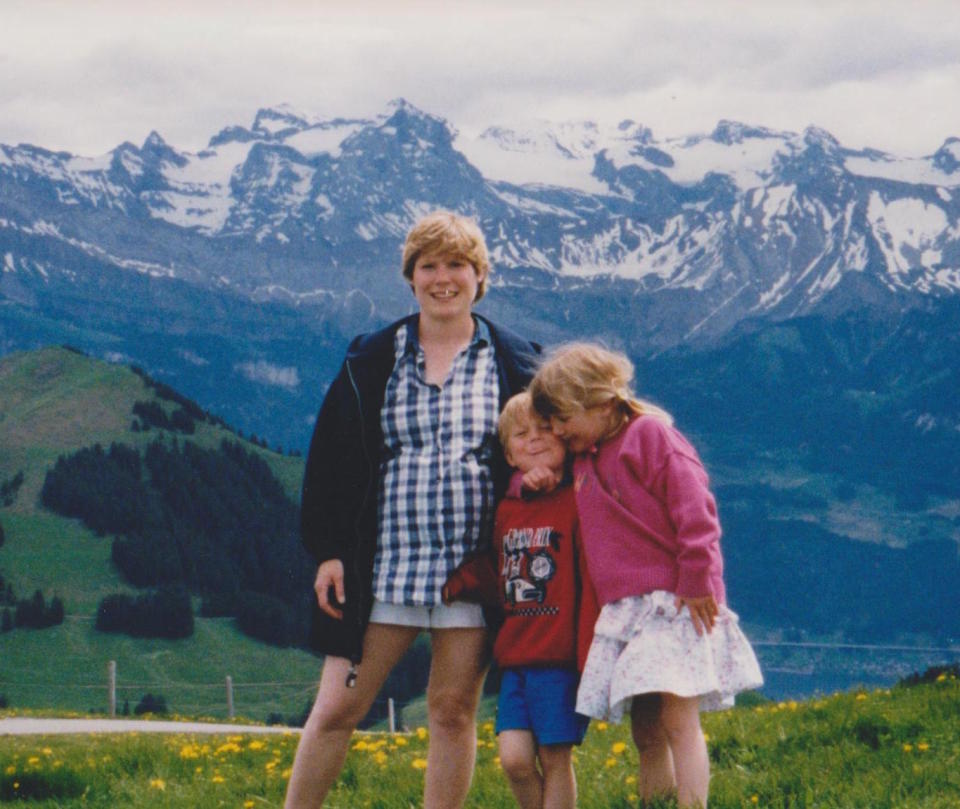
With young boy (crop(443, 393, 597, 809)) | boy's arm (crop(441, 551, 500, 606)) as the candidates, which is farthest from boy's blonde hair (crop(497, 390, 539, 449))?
boy's arm (crop(441, 551, 500, 606))

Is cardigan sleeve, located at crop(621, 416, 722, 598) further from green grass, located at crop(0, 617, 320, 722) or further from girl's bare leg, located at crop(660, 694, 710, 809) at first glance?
green grass, located at crop(0, 617, 320, 722)

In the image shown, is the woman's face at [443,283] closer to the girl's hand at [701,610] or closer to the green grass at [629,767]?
the girl's hand at [701,610]

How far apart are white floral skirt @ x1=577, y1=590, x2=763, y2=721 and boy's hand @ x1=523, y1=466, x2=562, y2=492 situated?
2.11 feet

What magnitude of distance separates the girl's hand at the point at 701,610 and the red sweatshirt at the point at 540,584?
477 mm

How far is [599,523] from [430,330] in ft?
4.66

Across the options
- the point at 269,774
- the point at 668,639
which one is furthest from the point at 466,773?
the point at 269,774

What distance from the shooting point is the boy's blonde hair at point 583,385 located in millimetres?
6457

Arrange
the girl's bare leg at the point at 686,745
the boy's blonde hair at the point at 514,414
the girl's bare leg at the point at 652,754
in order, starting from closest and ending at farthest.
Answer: the girl's bare leg at the point at 686,745 → the girl's bare leg at the point at 652,754 → the boy's blonde hair at the point at 514,414

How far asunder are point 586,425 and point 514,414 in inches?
14.1

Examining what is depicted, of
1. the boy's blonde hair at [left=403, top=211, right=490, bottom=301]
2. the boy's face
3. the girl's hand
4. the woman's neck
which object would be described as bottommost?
the girl's hand

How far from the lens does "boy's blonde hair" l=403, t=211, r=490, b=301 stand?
6.80 m

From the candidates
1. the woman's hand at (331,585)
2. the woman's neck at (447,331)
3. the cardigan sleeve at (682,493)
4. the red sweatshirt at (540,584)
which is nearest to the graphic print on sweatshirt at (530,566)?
the red sweatshirt at (540,584)

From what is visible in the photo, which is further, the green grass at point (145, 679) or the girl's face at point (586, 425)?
the green grass at point (145, 679)

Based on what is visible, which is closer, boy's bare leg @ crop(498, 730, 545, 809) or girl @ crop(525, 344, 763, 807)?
girl @ crop(525, 344, 763, 807)
